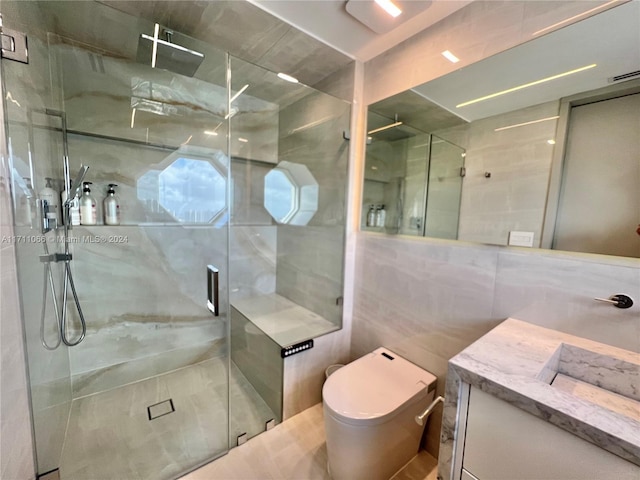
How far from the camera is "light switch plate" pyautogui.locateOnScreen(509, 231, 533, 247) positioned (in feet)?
3.74

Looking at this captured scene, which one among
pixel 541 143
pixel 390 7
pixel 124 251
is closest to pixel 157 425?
pixel 124 251

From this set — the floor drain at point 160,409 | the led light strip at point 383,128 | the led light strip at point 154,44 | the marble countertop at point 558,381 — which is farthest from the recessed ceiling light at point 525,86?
the floor drain at point 160,409

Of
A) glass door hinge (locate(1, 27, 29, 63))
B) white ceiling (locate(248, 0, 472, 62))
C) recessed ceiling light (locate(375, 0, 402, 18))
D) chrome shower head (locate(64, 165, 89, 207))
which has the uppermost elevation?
white ceiling (locate(248, 0, 472, 62))

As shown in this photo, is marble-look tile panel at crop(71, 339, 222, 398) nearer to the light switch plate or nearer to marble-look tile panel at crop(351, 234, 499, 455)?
marble-look tile panel at crop(351, 234, 499, 455)

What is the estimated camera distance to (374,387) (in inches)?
A: 52.8

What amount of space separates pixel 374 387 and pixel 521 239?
1.03 m

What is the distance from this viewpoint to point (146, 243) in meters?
1.96

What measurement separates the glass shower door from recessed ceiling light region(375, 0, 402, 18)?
3.25ft

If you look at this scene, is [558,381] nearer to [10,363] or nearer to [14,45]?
[10,363]

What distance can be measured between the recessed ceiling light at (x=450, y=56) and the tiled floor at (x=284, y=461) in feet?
7.22

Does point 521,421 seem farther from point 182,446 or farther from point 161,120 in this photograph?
point 161,120

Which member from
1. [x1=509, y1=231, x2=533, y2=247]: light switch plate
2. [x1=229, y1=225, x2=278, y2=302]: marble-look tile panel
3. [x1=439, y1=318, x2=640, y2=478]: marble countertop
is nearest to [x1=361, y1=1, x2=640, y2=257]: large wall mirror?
[x1=509, y1=231, x2=533, y2=247]: light switch plate

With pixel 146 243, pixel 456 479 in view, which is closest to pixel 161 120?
pixel 146 243

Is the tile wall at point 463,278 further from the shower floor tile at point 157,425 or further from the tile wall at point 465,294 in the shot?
the shower floor tile at point 157,425
